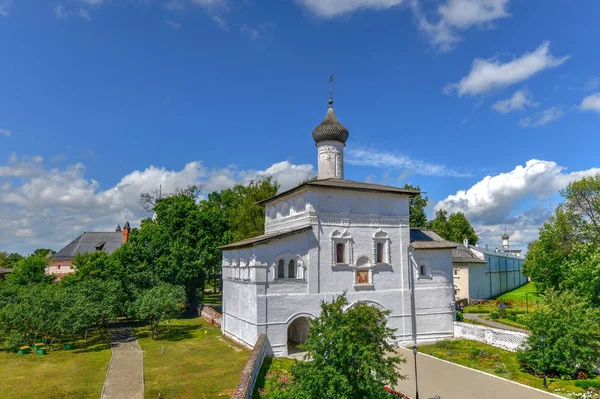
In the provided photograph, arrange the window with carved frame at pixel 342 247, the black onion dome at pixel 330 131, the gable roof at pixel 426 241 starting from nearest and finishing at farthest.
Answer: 1. the window with carved frame at pixel 342 247
2. the gable roof at pixel 426 241
3. the black onion dome at pixel 330 131

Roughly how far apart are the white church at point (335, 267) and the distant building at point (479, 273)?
14.3m

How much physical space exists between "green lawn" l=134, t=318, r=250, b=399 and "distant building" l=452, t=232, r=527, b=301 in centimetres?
2230

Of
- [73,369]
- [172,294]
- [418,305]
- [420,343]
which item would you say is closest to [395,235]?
[418,305]

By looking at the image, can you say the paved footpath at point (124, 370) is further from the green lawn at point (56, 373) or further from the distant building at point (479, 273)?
the distant building at point (479, 273)

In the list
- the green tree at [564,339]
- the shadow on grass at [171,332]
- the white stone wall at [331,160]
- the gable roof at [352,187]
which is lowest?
the shadow on grass at [171,332]

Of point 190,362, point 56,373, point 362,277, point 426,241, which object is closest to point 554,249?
point 426,241

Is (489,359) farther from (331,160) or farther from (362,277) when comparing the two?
(331,160)

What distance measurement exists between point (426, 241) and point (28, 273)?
33036 millimetres

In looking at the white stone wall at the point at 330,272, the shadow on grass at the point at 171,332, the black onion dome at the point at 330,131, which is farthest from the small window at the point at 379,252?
the shadow on grass at the point at 171,332

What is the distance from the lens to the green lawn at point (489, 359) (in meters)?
15.1

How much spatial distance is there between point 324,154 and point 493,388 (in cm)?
1500

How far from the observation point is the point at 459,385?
15133 mm

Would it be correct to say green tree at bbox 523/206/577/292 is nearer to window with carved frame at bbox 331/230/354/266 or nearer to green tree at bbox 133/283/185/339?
window with carved frame at bbox 331/230/354/266

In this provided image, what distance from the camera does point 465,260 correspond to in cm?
3659
